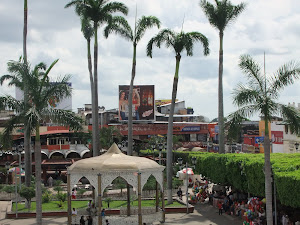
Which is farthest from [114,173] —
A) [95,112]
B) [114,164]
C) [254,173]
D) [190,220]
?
[95,112]

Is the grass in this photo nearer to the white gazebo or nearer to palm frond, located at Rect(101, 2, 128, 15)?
the white gazebo

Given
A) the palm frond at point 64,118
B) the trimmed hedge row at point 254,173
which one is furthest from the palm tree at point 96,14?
the palm frond at point 64,118

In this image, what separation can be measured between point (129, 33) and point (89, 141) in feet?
89.3

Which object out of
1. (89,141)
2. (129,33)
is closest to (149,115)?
(89,141)

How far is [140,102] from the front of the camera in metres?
85.1

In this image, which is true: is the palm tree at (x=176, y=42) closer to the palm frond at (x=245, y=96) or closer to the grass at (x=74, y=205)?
the grass at (x=74, y=205)

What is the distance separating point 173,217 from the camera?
2928 centimetres

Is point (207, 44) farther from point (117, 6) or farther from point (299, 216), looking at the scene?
point (299, 216)

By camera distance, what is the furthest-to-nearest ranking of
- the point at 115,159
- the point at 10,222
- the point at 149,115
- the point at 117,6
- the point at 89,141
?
the point at 149,115, the point at 89,141, the point at 117,6, the point at 10,222, the point at 115,159

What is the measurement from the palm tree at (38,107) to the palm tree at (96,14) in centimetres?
1537

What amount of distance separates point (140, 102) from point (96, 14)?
155ft

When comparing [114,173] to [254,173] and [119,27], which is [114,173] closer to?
[254,173]

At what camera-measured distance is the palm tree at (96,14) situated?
125 ft

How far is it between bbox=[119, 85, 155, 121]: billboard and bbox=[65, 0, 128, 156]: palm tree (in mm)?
45425
